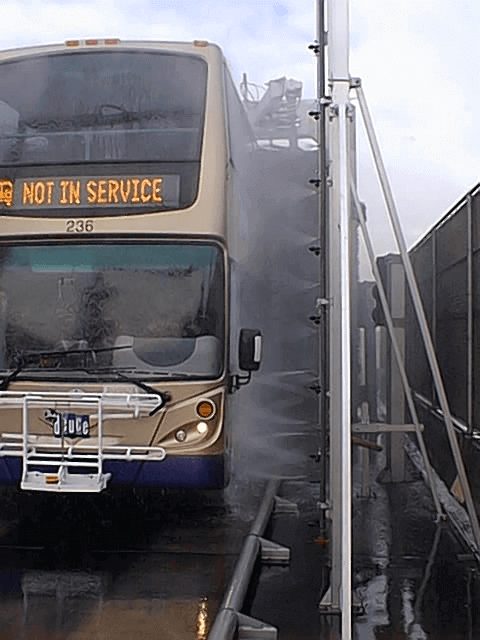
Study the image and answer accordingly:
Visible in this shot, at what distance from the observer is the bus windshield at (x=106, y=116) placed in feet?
25.6

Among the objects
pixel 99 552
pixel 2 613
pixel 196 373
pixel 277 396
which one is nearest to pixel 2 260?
pixel 196 373

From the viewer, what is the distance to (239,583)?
602cm

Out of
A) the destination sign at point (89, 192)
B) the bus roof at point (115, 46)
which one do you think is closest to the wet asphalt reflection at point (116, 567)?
the destination sign at point (89, 192)

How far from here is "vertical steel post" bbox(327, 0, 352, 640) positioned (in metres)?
5.13

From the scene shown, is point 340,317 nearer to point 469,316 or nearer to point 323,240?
point 323,240

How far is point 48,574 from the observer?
7023 millimetres

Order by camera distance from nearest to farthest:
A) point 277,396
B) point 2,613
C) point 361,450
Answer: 1. point 2,613
2. point 361,450
3. point 277,396

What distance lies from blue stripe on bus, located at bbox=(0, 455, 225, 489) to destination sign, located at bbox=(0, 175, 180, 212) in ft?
6.44

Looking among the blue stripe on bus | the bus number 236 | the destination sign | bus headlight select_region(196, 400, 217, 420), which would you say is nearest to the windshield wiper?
bus headlight select_region(196, 400, 217, 420)

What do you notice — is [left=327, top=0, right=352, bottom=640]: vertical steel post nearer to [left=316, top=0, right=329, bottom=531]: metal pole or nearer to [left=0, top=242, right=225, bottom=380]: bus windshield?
[left=316, top=0, right=329, bottom=531]: metal pole

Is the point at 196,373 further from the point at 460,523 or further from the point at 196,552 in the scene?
the point at 460,523

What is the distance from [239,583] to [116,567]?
155cm

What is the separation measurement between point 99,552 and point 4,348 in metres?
1.74

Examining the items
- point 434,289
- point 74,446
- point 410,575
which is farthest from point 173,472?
point 434,289
